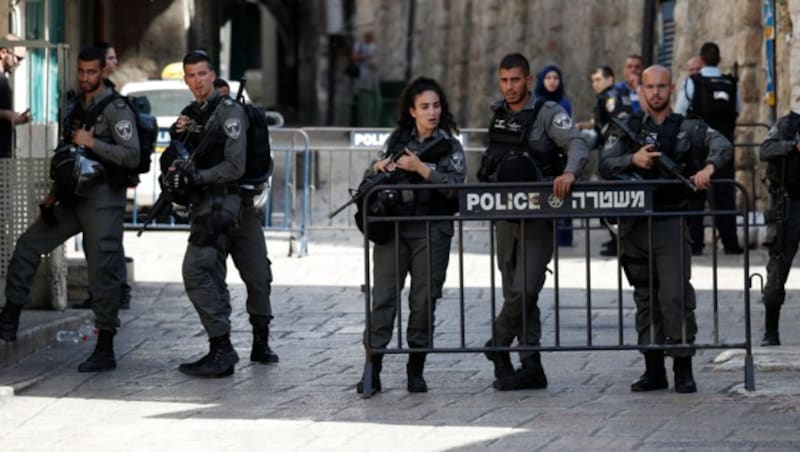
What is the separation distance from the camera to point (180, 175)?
37.1 ft

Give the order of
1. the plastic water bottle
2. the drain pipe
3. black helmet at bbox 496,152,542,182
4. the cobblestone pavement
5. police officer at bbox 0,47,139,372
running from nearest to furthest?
the cobblestone pavement → black helmet at bbox 496,152,542,182 → police officer at bbox 0,47,139,372 → the plastic water bottle → the drain pipe

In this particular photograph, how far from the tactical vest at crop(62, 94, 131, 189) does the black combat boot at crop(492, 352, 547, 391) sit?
8.28 ft

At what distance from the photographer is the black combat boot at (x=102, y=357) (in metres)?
11.7

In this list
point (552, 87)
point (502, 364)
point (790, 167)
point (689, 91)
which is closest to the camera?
point (502, 364)

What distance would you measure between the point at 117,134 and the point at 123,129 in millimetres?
43

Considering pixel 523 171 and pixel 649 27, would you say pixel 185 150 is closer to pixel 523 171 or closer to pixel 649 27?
pixel 523 171

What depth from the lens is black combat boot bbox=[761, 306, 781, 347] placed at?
1222 cm

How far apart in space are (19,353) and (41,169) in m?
1.41

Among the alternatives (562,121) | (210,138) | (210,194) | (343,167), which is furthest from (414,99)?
(343,167)

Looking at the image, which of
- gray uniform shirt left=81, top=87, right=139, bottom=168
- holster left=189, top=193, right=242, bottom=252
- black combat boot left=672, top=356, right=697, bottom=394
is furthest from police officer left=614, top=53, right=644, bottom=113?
black combat boot left=672, top=356, right=697, bottom=394

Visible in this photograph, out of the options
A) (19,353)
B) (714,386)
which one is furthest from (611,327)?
(19,353)

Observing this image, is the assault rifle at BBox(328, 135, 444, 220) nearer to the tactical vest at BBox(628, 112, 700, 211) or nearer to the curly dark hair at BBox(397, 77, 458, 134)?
the curly dark hair at BBox(397, 77, 458, 134)

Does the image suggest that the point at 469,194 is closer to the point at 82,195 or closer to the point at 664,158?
the point at 664,158

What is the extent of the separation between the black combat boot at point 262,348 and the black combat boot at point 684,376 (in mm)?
2541
